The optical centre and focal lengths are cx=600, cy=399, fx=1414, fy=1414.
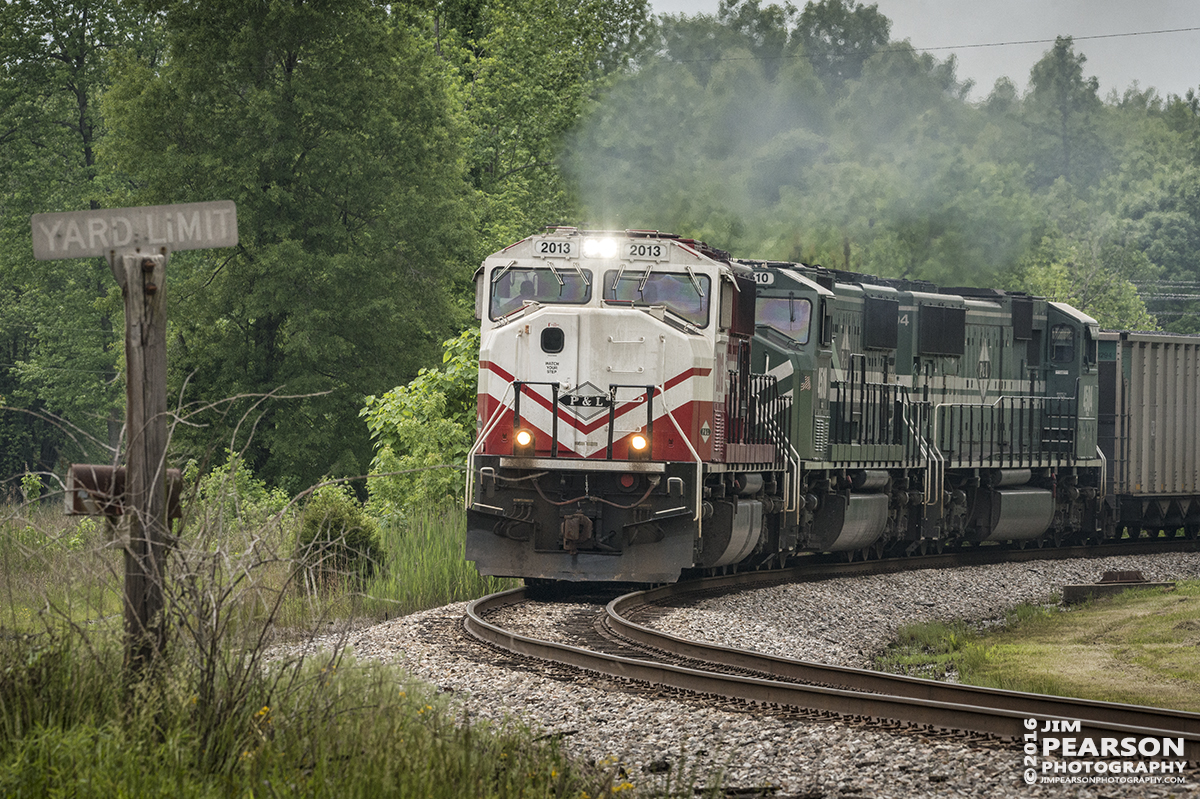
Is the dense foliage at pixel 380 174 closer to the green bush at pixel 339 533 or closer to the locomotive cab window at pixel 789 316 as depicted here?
the green bush at pixel 339 533

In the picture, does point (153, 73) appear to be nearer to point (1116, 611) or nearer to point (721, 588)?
point (721, 588)

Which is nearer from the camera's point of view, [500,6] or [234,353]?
[234,353]

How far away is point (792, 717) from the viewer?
8664 mm

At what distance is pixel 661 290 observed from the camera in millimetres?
15250

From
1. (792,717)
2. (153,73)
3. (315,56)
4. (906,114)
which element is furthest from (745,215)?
(792,717)

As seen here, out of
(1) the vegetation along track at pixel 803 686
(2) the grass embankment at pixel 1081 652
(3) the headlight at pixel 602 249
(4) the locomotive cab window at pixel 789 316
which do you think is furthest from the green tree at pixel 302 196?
(2) the grass embankment at pixel 1081 652

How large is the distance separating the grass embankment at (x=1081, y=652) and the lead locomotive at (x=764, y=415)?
101 inches

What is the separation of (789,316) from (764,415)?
72.4 inches

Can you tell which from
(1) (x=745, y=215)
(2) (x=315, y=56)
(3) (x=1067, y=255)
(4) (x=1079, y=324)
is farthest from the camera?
(3) (x=1067, y=255)

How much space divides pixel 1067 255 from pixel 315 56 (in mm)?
45690

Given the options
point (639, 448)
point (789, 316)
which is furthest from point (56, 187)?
point (639, 448)

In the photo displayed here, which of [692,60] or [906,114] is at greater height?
[692,60]

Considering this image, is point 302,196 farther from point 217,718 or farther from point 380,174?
point 217,718

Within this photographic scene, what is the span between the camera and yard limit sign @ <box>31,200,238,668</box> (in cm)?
659
